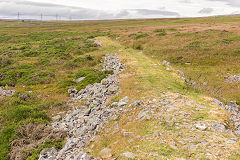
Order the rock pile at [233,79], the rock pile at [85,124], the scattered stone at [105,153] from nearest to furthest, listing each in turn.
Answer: the scattered stone at [105,153] < the rock pile at [85,124] < the rock pile at [233,79]

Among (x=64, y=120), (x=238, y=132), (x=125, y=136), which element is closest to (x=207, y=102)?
(x=238, y=132)

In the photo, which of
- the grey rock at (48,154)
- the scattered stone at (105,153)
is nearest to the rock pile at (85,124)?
the grey rock at (48,154)

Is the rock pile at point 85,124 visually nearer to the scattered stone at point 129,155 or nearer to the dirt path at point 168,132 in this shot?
the dirt path at point 168,132

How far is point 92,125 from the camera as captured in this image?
854 centimetres

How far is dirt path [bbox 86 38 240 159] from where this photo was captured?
562 centimetres

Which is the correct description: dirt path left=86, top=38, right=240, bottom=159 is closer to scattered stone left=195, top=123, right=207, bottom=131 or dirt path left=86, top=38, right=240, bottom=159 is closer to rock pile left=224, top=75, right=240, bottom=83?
scattered stone left=195, top=123, right=207, bottom=131

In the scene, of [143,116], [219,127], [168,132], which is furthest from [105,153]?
[219,127]

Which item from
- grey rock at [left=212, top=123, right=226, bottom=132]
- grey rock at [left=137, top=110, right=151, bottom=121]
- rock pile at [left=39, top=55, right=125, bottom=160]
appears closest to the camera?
grey rock at [left=212, top=123, right=226, bottom=132]

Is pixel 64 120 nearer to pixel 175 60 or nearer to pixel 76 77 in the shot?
pixel 76 77

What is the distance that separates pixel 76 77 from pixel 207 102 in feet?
48.6

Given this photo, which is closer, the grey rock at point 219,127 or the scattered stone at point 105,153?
the scattered stone at point 105,153

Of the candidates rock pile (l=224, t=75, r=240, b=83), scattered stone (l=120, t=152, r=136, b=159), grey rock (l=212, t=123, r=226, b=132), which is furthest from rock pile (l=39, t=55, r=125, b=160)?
rock pile (l=224, t=75, r=240, b=83)

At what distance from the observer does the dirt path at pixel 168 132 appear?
5.62 meters

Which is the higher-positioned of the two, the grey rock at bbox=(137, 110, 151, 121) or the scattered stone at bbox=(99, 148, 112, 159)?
the grey rock at bbox=(137, 110, 151, 121)
